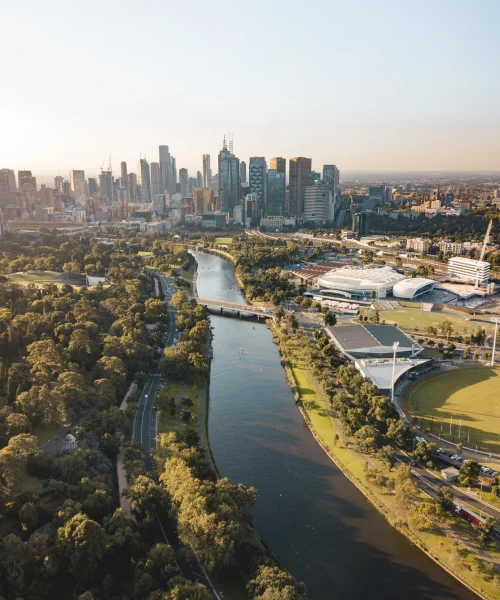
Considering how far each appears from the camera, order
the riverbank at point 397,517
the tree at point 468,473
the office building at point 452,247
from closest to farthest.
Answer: the riverbank at point 397,517 < the tree at point 468,473 < the office building at point 452,247

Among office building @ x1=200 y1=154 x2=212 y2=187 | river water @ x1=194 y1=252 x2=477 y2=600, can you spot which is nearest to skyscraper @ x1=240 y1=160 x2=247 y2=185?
office building @ x1=200 y1=154 x2=212 y2=187

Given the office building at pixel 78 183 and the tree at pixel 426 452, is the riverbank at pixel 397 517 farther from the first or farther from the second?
the office building at pixel 78 183

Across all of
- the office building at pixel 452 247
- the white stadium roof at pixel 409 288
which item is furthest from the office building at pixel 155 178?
the white stadium roof at pixel 409 288

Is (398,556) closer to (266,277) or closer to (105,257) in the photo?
(266,277)

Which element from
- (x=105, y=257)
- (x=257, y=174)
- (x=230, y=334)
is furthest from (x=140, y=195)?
(x=230, y=334)

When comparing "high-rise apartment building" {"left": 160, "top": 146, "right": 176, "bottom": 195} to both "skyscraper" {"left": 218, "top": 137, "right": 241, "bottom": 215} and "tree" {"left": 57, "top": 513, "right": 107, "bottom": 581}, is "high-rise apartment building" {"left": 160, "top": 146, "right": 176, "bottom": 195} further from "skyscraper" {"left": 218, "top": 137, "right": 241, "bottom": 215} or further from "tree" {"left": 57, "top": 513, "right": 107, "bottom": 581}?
"tree" {"left": 57, "top": 513, "right": 107, "bottom": 581}

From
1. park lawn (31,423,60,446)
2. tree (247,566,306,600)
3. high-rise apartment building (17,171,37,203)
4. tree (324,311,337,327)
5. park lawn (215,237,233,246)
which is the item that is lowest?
tree (247,566,306,600)
